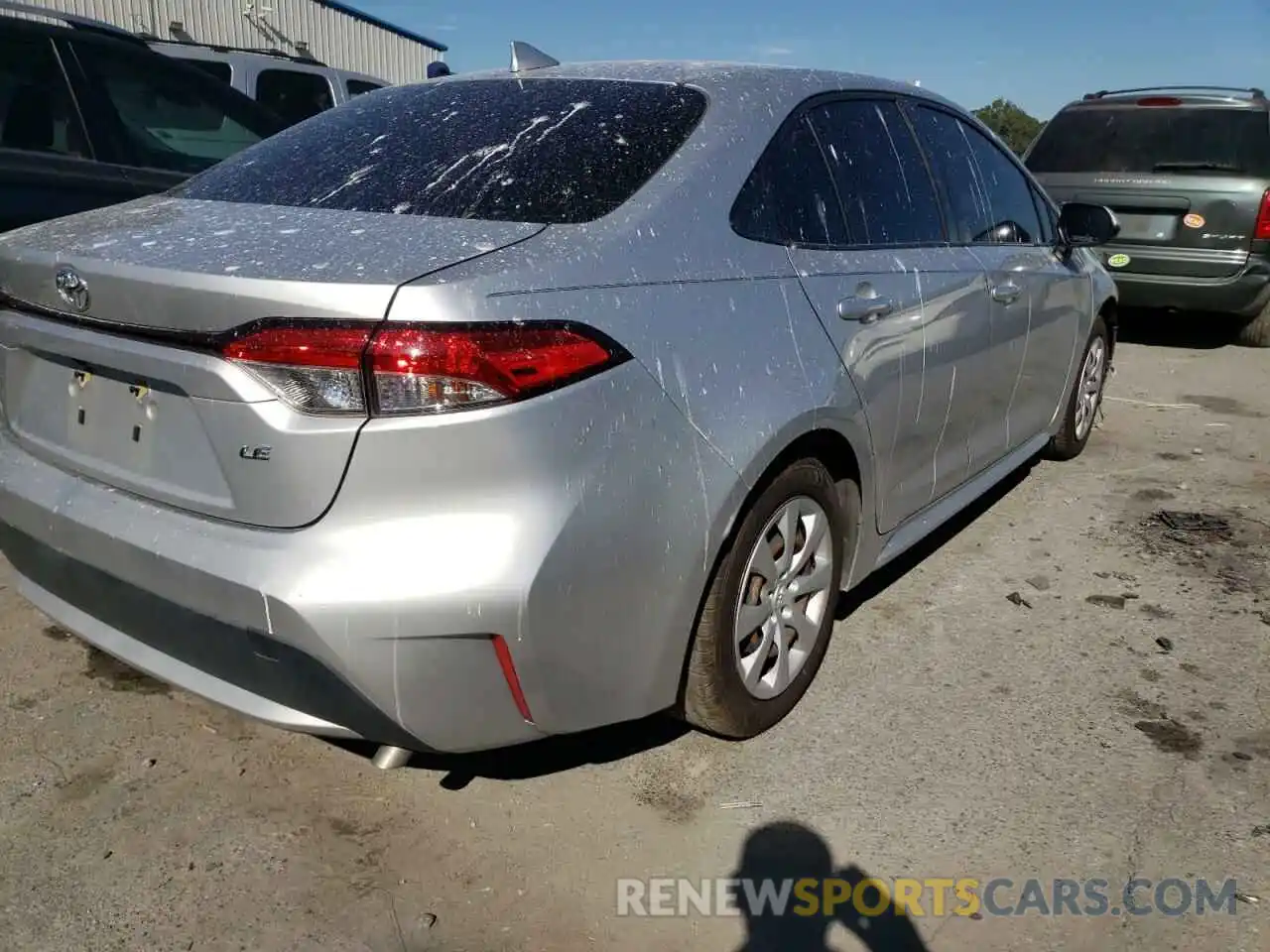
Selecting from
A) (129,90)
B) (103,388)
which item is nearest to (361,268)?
(103,388)

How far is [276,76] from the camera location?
8.67 metres

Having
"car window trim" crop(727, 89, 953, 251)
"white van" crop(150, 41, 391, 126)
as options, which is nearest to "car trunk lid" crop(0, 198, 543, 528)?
"car window trim" crop(727, 89, 953, 251)

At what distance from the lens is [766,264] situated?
8.35ft

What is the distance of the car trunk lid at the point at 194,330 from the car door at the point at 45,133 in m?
→ 2.04

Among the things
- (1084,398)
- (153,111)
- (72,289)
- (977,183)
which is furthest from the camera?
(1084,398)

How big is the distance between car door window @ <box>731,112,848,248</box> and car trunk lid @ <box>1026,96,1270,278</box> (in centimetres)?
538

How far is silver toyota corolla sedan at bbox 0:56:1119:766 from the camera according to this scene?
6.30 feet

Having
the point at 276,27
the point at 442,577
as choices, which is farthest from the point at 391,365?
the point at 276,27

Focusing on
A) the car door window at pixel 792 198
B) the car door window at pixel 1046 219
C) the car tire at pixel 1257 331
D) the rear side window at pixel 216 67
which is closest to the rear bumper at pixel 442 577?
the car door window at pixel 792 198

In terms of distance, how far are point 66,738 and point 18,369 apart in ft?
3.04

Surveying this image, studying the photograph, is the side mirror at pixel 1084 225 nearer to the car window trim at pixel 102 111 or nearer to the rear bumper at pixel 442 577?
the rear bumper at pixel 442 577

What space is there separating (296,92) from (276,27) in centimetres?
1354

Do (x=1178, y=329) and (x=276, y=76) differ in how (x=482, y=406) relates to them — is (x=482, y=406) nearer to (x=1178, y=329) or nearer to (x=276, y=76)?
(x=276, y=76)

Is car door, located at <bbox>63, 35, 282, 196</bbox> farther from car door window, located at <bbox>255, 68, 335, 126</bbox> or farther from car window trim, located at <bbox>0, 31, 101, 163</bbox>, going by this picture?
car door window, located at <bbox>255, 68, 335, 126</bbox>
